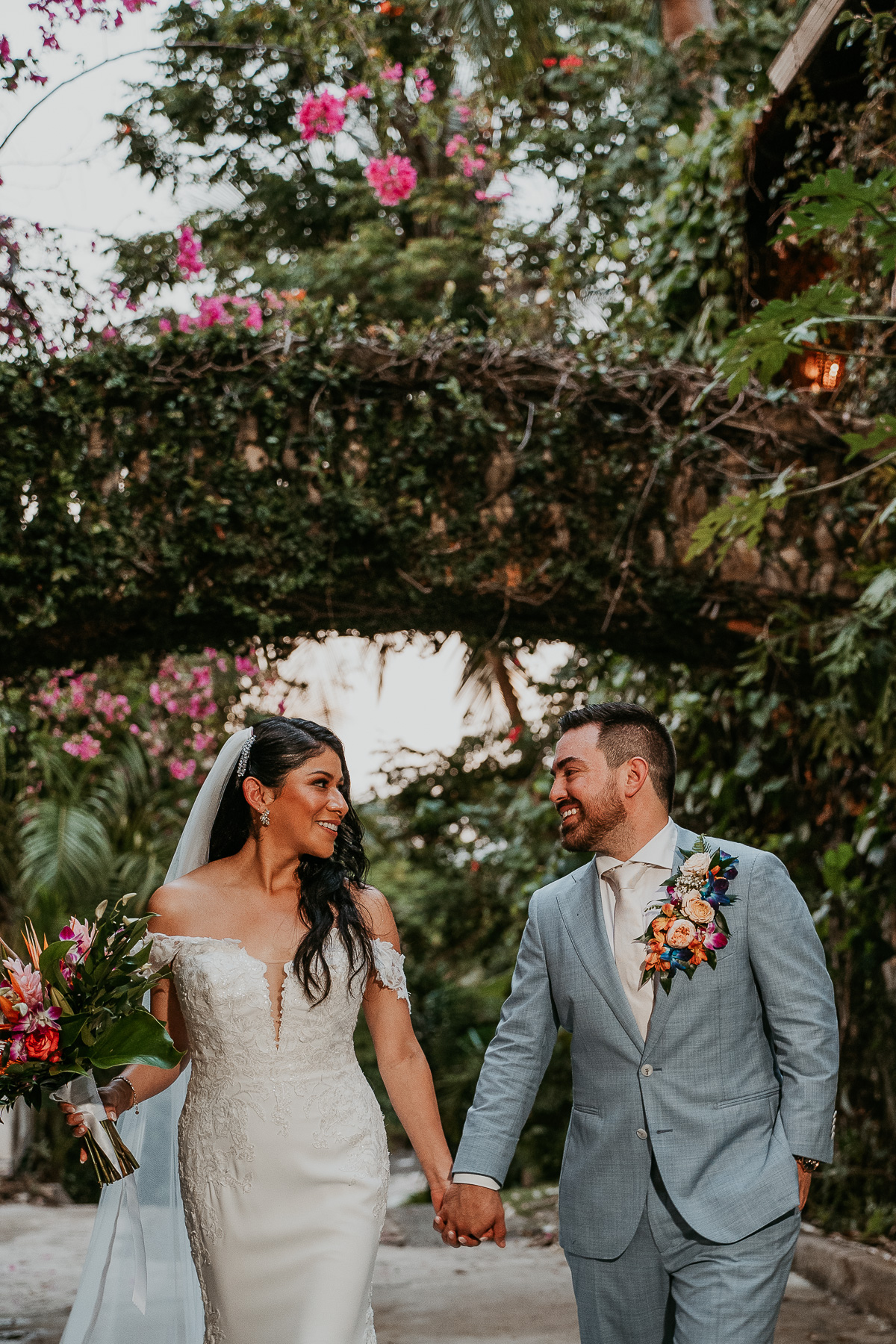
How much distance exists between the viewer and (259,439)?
20.7ft

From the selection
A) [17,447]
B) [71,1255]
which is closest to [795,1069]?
[17,447]

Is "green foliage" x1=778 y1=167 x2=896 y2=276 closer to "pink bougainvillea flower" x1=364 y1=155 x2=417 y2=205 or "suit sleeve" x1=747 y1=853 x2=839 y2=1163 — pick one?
"suit sleeve" x1=747 y1=853 x2=839 y2=1163

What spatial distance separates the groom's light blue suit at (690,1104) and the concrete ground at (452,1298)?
2.71 m

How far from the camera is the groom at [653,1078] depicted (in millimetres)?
2895

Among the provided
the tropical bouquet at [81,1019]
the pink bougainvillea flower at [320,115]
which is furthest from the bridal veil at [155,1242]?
the pink bougainvillea flower at [320,115]

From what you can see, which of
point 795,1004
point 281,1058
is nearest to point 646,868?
point 795,1004

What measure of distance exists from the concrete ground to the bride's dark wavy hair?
2884 millimetres

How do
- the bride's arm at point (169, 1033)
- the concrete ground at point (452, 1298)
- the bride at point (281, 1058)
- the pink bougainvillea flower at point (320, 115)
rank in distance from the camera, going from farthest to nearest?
the pink bougainvillea flower at point (320, 115) → the concrete ground at point (452, 1298) → the bride's arm at point (169, 1033) → the bride at point (281, 1058)

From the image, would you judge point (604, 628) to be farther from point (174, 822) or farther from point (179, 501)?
point (174, 822)

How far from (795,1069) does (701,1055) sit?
227mm

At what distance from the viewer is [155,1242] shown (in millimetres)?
3633

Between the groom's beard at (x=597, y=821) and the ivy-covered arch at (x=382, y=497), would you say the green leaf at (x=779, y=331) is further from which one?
the ivy-covered arch at (x=382, y=497)

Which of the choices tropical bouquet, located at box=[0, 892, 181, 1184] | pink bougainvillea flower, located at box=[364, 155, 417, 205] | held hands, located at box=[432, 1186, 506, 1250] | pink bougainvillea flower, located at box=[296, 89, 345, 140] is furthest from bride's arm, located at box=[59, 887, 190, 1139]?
pink bougainvillea flower, located at box=[364, 155, 417, 205]

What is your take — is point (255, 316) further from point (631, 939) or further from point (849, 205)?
point (631, 939)
